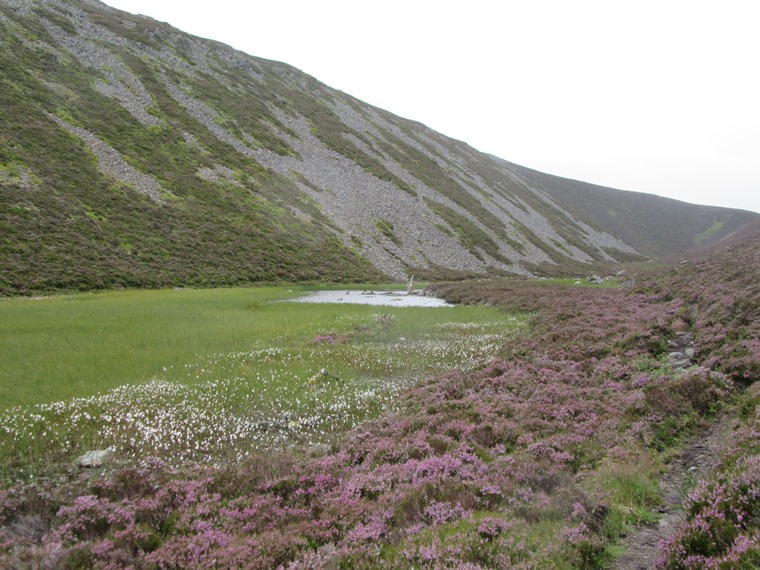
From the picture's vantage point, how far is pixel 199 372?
1562 centimetres

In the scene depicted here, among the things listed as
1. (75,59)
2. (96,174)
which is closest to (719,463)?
(96,174)

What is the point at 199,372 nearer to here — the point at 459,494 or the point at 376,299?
the point at 459,494

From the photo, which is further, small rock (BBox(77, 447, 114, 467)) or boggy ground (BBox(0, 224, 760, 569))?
small rock (BBox(77, 447, 114, 467))

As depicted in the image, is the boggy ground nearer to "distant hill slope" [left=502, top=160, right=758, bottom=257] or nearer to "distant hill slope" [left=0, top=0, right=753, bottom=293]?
"distant hill slope" [left=0, top=0, right=753, bottom=293]

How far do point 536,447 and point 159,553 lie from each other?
22.2ft

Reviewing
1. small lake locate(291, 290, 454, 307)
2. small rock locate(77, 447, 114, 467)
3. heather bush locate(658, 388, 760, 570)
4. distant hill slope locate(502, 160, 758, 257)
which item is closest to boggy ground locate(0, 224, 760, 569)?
heather bush locate(658, 388, 760, 570)

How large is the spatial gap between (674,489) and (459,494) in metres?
3.32

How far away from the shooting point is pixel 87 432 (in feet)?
34.2

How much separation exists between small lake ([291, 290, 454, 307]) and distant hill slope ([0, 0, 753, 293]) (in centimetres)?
1175

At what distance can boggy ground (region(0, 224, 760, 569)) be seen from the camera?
5621mm

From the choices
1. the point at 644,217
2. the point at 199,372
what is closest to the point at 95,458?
the point at 199,372

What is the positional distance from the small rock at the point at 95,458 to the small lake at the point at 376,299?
30.1 meters

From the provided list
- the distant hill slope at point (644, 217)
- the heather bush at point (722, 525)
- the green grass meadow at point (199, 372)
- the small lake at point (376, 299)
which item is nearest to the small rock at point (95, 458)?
the green grass meadow at point (199, 372)

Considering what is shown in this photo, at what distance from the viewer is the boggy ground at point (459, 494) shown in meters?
5.62
